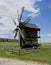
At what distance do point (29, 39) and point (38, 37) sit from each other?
299 cm

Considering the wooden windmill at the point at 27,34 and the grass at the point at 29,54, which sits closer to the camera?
the grass at the point at 29,54

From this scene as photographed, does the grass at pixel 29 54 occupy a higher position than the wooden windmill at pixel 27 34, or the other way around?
the wooden windmill at pixel 27 34

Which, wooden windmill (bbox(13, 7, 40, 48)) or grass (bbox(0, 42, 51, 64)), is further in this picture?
wooden windmill (bbox(13, 7, 40, 48))

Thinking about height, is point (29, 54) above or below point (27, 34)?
below

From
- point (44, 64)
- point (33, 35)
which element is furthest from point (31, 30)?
point (44, 64)

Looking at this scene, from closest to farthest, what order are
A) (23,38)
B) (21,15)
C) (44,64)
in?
(44,64) < (23,38) < (21,15)

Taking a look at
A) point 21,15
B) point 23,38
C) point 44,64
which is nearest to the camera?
point 44,64

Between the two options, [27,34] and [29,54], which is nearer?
[29,54]

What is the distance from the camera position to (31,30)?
5047cm

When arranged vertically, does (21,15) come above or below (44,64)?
above

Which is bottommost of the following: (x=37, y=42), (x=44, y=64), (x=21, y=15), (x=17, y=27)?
(x=44, y=64)

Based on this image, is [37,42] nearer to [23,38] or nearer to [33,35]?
[33,35]

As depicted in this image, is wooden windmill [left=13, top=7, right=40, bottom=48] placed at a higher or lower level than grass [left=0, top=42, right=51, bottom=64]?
higher

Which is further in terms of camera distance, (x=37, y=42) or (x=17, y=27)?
(x=37, y=42)
